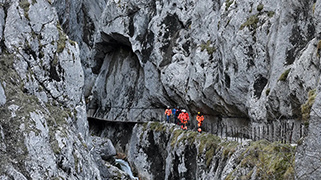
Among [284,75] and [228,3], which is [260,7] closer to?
[228,3]

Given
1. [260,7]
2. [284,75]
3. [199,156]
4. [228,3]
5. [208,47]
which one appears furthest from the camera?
[208,47]

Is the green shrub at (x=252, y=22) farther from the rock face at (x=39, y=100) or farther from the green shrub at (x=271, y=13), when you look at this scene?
the rock face at (x=39, y=100)

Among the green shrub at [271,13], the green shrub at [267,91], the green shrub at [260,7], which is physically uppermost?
the green shrub at [260,7]

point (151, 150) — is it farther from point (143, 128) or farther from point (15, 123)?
point (15, 123)

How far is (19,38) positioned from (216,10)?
1522cm

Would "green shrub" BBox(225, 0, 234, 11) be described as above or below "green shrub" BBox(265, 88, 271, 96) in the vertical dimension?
above

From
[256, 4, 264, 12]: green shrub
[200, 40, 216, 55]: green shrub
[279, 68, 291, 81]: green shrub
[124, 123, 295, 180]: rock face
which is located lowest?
[124, 123, 295, 180]: rock face

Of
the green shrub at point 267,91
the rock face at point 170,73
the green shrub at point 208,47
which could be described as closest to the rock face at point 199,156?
the rock face at point 170,73

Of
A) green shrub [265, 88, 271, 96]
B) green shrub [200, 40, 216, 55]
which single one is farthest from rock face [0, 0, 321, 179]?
green shrub [200, 40, 216, 55]

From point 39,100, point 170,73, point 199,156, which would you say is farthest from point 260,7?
point 39,100

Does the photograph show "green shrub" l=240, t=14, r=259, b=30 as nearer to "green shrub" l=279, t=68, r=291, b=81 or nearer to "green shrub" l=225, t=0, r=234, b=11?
"green shrub" l=225, t=0, r=234, b=11

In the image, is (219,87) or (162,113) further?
(162,113)

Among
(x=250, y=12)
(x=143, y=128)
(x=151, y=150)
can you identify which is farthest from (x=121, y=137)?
(x=250, y=12)

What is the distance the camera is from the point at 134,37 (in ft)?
128
